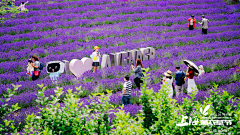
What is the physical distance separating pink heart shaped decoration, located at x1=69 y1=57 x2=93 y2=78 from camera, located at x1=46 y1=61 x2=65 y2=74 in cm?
30

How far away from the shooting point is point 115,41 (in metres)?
11.2

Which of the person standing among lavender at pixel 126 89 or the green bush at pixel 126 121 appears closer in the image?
the green bush at pixel 126 121

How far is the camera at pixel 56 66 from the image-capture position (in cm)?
768

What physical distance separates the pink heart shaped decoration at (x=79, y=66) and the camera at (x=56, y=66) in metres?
0.30

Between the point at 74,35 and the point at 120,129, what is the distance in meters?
9.28

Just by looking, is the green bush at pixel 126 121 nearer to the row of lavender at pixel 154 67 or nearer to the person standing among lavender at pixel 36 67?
the row of lavender at pixel 154 67

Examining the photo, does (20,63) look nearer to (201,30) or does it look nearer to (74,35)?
(74,35)

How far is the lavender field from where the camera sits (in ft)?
24.3

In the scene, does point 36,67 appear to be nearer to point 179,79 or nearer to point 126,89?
point 126,89

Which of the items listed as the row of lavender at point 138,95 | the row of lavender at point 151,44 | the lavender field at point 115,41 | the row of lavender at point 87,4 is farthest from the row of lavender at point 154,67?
the row of lavender at point 87,4

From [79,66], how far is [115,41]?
11.3 feet

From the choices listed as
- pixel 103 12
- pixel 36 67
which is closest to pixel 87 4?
pixel 103 12

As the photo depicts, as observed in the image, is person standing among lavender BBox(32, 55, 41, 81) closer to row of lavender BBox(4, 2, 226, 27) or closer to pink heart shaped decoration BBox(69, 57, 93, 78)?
pink heart shaped decoration BBox(69, 57, 93, 78)

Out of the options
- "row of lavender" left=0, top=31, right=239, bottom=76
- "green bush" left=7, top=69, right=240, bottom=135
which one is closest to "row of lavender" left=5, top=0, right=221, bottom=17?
"row of lavender" left=0, top=31, right=239, bottom=76
